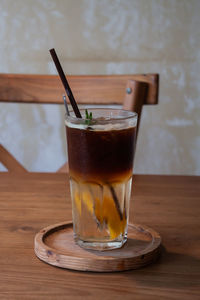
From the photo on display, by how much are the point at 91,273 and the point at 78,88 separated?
724 millimetres

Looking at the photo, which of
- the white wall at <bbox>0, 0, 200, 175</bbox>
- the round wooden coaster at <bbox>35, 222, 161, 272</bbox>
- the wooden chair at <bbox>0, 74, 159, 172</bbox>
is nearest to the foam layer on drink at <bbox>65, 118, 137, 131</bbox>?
the round wooden coaster at <bbox>35, 222, 161, 272</bbox>

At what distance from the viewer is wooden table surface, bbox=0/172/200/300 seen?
469mm

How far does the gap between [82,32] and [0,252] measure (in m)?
1.73

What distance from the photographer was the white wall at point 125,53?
81.7 inches

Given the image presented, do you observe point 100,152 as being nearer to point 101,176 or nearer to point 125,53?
point 101,176

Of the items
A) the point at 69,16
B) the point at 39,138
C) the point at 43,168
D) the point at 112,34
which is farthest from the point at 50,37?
the point at 43,168

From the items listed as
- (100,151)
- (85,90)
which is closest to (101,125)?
(100,151)

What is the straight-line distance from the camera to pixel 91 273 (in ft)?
1.69

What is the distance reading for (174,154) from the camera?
2.25 metres

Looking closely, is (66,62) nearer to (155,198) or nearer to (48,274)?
(155,198)

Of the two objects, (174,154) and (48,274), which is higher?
(48,274)

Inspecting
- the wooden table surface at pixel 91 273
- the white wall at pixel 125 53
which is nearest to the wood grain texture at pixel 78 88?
the wooden table surface at pixel 91 273

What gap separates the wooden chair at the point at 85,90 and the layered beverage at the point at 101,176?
19.0 inches

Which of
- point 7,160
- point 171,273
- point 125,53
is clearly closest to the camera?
point 171,273
